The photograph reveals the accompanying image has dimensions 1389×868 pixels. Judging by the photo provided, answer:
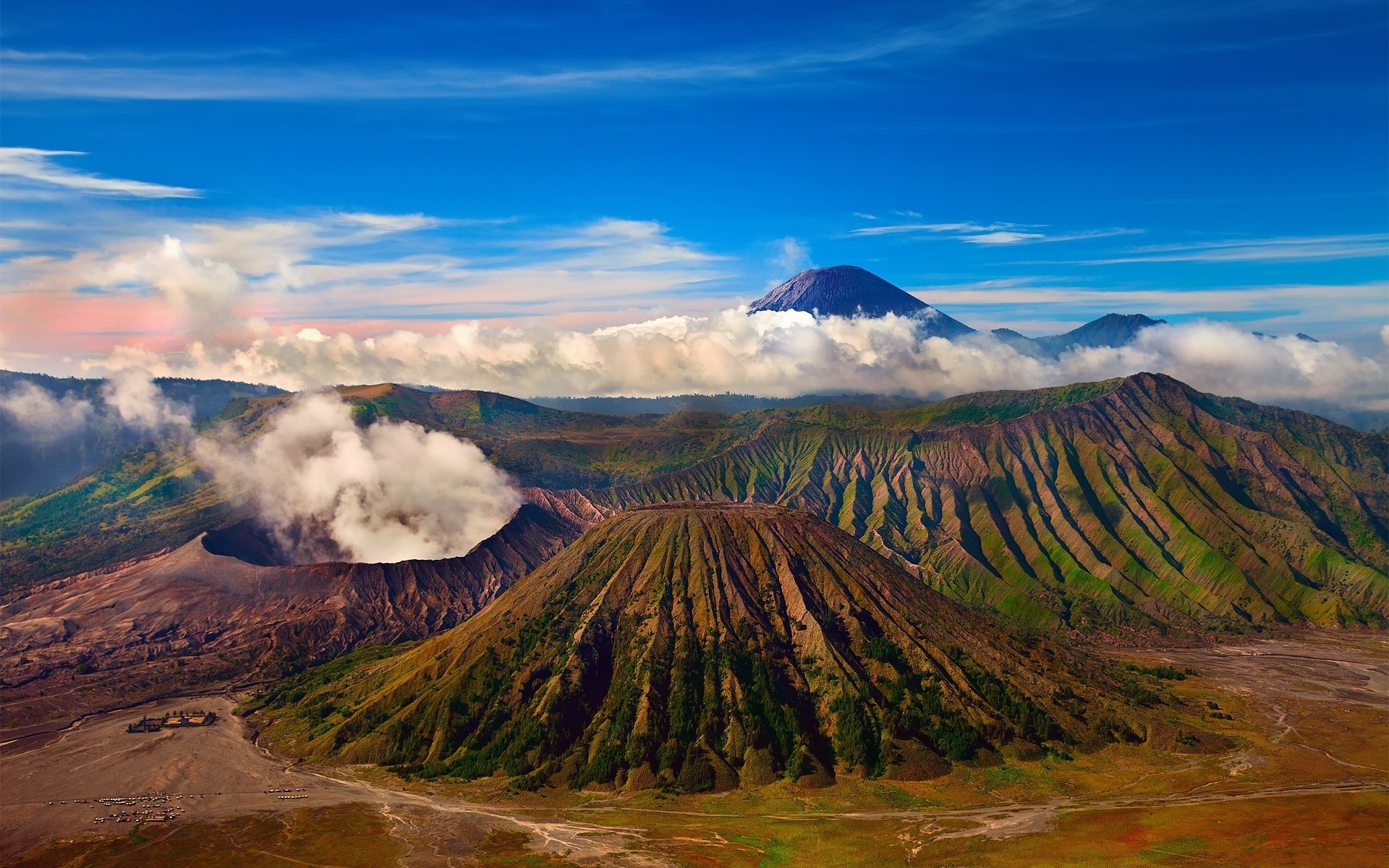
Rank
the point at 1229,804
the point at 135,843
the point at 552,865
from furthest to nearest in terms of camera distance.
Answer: the point at 1229,804, the point at 135,843, the point at 552,865

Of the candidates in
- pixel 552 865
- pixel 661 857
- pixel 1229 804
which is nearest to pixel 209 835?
pixel 552 865

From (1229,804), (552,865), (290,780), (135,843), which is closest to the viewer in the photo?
(552,865)

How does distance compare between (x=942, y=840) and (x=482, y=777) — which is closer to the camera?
(x=942, y=840)

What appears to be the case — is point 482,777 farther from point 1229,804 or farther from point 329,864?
point 1229,804

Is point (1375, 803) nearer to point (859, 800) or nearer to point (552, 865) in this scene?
point (859, 800)

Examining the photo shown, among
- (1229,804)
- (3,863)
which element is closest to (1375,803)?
(1229,804)

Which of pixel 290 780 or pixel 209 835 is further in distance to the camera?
pixel 290 780

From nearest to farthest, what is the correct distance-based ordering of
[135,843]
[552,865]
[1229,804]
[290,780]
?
[552,865] → [135,843] → [1229,804] → [290,780]

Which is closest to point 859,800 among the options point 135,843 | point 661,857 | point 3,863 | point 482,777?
point 661,857

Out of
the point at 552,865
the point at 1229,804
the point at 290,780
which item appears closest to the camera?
the point at 552,865
